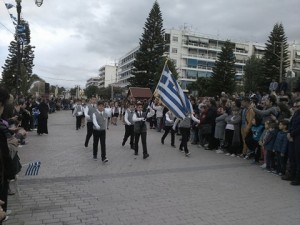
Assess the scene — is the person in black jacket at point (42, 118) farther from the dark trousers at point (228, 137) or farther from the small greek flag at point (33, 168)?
the small greek flag at point (33, 168)

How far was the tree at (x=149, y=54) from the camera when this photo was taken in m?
59.7

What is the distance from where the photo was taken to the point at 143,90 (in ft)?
138

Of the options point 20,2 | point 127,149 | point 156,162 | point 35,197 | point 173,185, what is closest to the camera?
point 35,197

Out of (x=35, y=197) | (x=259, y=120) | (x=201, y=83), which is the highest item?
(x=201, y=83)

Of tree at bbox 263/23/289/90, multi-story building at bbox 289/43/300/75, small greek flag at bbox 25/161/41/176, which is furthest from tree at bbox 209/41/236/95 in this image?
multi-story building at bbox 289/43/300/75

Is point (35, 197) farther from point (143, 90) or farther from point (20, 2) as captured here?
point (143, 90)

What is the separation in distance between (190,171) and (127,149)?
4328 mm

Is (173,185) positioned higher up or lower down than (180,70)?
lower down

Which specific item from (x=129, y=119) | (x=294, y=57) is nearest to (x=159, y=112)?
(x=129, y=119)

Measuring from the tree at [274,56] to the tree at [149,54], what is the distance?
Result: 58.7 feet

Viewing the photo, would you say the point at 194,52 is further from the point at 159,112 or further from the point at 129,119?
the point at 129,119

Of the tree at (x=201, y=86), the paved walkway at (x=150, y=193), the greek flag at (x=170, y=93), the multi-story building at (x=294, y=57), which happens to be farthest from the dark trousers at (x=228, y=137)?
the multi-story building at (x=294, y=57)

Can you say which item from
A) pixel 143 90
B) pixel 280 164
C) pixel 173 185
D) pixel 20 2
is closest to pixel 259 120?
pixel 280 164

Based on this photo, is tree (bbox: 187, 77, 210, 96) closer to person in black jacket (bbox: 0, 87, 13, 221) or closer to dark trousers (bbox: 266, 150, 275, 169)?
dark trousers (bbox: 266, 150, 275, 169)
